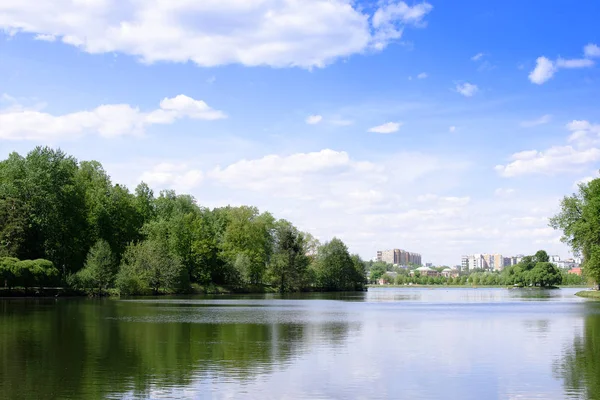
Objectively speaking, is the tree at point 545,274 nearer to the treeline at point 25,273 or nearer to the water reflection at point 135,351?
the treeline at point 25,273

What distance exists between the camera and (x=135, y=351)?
27.1 m

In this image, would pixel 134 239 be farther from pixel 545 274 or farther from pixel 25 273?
pixel 545 274

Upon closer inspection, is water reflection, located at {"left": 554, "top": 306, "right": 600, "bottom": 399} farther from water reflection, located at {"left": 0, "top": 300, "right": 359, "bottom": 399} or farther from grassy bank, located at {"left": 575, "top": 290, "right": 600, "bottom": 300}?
grassy bank, located at {"left": 575, "top": 290, "right": 600, "bottom": 300}

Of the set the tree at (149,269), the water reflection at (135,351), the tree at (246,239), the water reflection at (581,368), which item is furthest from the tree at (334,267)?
the water reflection at (581,368)

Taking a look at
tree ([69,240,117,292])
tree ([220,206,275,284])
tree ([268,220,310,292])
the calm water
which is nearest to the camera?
the calm water

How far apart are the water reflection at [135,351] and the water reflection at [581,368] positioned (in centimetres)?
972

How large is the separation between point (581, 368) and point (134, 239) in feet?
321

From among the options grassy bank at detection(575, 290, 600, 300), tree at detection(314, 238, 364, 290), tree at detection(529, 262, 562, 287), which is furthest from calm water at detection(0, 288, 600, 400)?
tree at detection(529, 262, 562, 287)

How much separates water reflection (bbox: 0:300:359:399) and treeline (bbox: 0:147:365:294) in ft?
148

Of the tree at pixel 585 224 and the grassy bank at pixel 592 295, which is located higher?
the tree at pixel 585 224

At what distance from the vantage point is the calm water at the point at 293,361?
1872 cm

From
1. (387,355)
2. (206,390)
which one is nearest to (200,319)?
(387,355)

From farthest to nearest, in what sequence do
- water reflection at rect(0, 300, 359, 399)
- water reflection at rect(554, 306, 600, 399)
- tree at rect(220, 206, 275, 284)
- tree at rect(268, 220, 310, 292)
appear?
tree at rect(268, 220, 310, 292)
tree at rect(220, 206, 275, 284)
water reflection at rect(0, 300, 359, 399)
water reflection at rect(554, 306, 600, 399)

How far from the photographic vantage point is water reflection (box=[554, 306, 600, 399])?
18.8 meters
